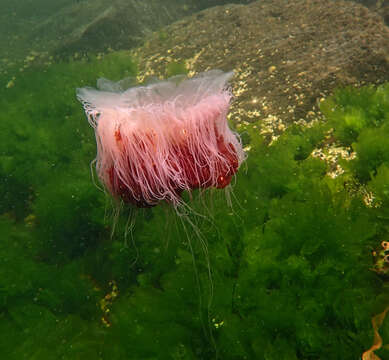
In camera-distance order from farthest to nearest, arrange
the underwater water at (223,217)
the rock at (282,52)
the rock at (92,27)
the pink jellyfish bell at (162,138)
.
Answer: the rock at (92,27) < the rock at (282,52) < the underwater water at (223,217) < the pink jellyfish bell at (162,138)

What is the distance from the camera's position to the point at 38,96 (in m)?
7.30

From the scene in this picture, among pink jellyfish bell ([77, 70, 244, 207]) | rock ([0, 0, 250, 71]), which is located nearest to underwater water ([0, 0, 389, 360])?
pink jellyfish bell ([77, 70, 244, 207])

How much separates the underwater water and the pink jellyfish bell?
13 millimetres

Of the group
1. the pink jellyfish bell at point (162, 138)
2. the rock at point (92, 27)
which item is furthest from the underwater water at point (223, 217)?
the rock at point (92, 27)

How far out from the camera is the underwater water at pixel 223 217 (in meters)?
2.21

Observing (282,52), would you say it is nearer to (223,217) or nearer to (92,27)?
(223,217)

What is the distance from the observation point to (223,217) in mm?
3018

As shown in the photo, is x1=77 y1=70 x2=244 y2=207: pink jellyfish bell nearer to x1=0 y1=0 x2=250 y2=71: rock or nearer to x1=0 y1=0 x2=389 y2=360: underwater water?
x1=0 y1=0 x2=389 y2=360: underwater water

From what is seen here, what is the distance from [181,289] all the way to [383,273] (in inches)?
65.1

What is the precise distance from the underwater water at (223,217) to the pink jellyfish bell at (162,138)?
13mm

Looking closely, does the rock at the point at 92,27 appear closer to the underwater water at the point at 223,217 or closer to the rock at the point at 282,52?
the rock at the point at 282,52

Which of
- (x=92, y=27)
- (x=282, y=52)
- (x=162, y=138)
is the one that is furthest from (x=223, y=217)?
(x=92, y=27)

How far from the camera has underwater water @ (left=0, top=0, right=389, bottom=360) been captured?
221cm

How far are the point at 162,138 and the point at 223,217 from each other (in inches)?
48.3
